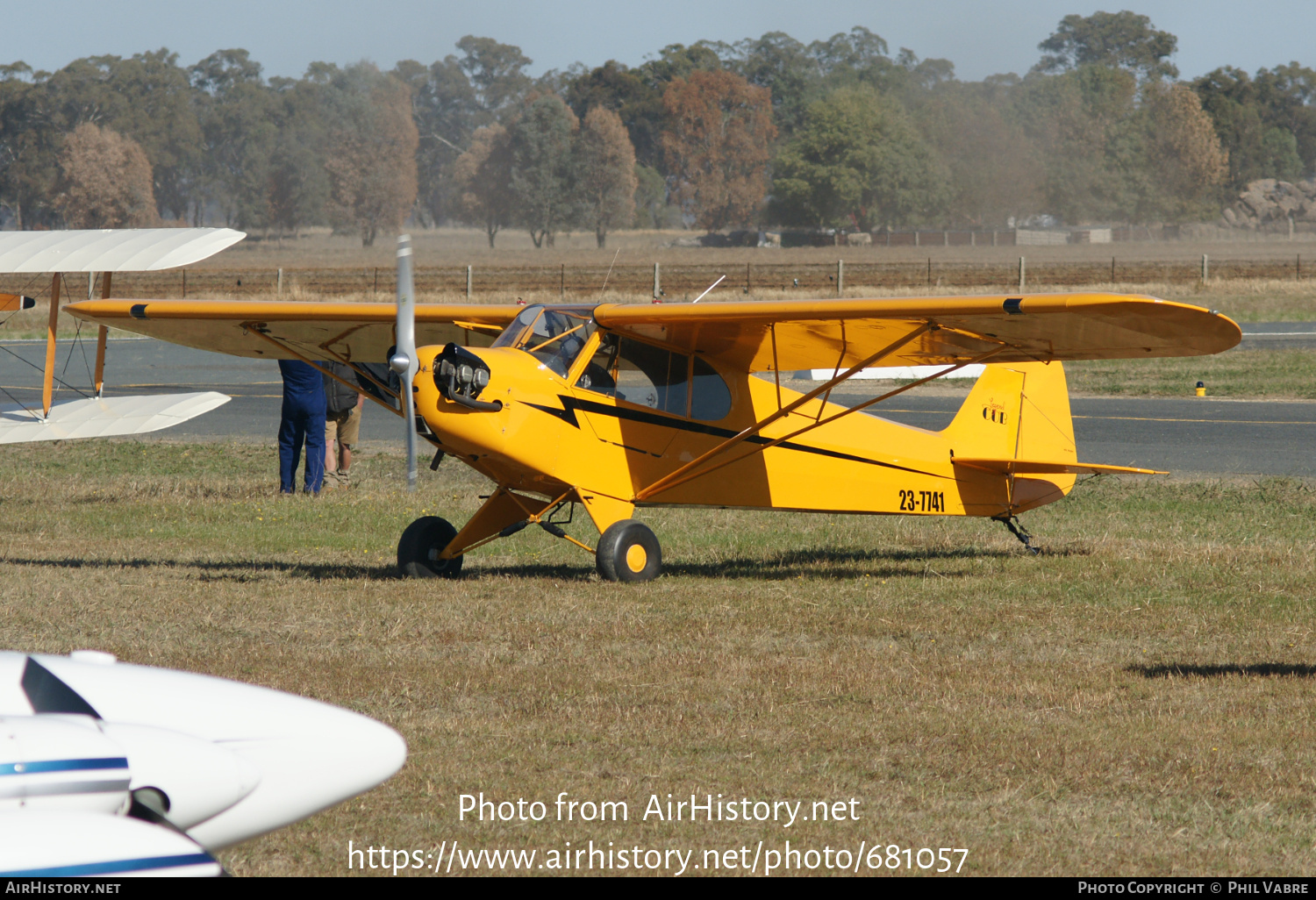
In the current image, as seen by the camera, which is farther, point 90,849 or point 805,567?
point 805,567

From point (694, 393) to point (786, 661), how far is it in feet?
11.6

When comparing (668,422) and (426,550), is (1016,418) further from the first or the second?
(426,550)

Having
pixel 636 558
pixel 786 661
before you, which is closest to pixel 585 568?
pixel 636 558

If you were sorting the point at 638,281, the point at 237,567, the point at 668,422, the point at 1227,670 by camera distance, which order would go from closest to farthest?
the point at 1227,670 < the point at 668,422 < the point at 237,567 < the point at 638,281

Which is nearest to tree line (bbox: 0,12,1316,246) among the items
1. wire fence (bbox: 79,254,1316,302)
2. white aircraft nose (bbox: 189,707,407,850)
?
wire fence (bbox: 79,254,1316,302)

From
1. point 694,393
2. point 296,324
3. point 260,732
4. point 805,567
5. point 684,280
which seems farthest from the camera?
point 684,280

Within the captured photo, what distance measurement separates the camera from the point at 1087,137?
116 m

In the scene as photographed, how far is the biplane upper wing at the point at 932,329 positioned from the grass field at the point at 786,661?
1.78 metres

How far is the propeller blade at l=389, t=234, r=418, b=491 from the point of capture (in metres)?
9.34

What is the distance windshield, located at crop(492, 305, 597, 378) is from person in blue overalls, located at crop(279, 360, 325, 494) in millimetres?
5114

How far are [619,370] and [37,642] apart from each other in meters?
4.59

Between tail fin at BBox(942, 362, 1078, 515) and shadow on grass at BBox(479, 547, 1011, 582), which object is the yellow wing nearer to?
tail fin at BBox(942, 362, 1078, 515)

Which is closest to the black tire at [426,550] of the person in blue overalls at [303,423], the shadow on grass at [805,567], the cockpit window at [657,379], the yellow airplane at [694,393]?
the yellow airplane at [694,393]

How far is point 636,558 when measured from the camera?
34.5 ft
